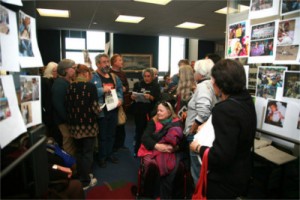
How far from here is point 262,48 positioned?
1587 millimetres

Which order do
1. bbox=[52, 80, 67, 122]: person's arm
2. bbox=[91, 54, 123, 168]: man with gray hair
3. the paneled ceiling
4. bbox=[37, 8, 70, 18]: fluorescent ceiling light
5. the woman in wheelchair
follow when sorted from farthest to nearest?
bbox=[37, 8, 70, 18]: fluorescent ceiling light → the paneled ceiling → bbox=[91, 54, 123, 168]: man with gray hair → bbox=[52, 80, 67, 122]: person's arm → the woman in wheelchair

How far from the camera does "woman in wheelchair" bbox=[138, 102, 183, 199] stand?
2264mm

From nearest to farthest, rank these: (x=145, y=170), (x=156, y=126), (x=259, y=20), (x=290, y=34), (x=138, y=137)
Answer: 1. (x=290, y=34)
2. (x=259, y=20)
3. (x=145, y=170)
4. (x=156, y=126)
5. (x=138, y=137)

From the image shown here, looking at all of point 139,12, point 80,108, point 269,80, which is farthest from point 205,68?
point 139,12

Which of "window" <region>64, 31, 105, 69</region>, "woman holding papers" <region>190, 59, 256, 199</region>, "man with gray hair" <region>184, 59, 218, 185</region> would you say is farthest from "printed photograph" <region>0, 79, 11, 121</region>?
"window" <region>64, 31, 105, 69</region>

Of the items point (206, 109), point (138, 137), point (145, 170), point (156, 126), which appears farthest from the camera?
point (138, 137)

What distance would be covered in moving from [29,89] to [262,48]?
1473 mm

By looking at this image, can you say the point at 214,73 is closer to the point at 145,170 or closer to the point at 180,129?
the point at 180,129

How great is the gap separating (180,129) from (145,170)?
0.52 meters

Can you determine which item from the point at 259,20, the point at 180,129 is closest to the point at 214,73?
the point at 259,20

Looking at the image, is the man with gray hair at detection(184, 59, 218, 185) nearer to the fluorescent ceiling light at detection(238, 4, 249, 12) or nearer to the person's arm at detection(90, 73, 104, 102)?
the fluorescent ceiling light at detection(238, 4, 249, 12)

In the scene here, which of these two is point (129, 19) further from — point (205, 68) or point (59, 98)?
point (205, 68)

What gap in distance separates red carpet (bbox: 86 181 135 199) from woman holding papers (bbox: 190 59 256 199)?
1.39 meters

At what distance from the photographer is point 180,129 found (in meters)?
2.36
